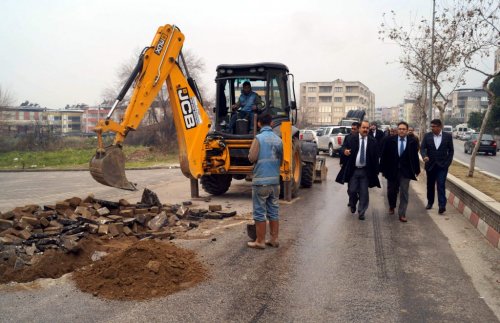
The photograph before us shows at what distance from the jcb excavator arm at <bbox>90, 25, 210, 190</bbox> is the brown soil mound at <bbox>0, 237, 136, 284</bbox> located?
2.20m

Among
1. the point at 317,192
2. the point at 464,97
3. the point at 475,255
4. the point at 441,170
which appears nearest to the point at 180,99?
the point at 317,192

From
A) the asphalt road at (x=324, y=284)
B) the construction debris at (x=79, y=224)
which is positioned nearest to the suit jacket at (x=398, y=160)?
the asphalt road at (x=324, y=284)

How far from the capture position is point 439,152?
9609 millimetres

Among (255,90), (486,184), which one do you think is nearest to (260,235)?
(255,90)

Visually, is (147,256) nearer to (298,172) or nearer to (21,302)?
(21,302)

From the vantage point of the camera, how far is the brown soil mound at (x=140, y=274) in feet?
16.3

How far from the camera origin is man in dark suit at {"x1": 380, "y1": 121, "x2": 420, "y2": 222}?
9.12 m

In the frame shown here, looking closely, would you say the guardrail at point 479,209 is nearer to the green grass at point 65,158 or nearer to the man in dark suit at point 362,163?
the man in dark suit at point 362,163

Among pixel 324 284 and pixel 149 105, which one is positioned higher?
pixel 149 105

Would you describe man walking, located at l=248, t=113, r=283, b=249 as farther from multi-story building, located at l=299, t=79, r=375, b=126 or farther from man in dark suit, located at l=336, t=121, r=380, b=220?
multi-story building, located at l=299, t=79, r=375, b=126

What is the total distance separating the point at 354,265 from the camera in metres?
6.05

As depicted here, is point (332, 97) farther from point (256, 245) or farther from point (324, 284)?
point (324, 284)

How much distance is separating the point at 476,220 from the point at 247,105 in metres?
5.66

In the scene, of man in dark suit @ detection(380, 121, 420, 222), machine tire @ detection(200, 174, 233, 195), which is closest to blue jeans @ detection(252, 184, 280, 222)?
man in dark suit @ detection(380, 121, 420, 222)
